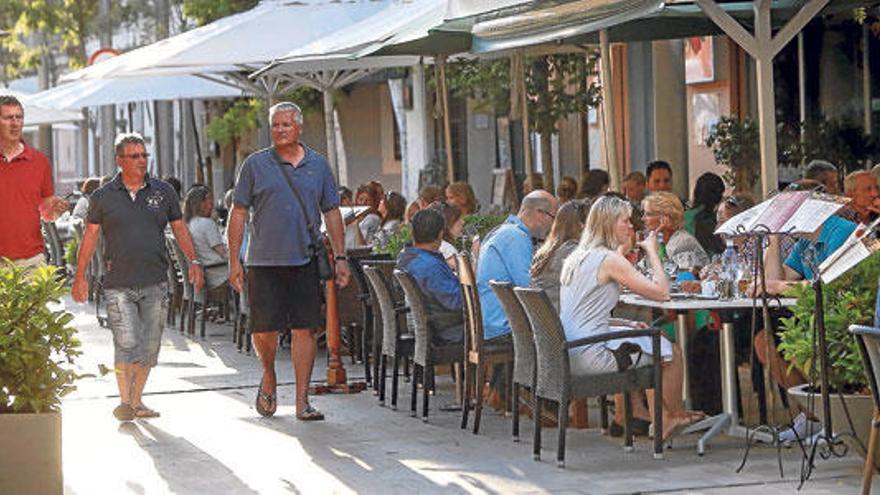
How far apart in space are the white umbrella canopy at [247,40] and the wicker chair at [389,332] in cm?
741

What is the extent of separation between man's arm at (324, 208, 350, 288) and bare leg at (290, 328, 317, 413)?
402mm

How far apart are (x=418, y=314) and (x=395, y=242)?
3158 mm

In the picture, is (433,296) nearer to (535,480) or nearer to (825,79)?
(535,480)

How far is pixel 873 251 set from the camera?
10.6 m

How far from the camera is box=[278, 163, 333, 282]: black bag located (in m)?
14.5

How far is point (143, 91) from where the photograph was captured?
1216 inches

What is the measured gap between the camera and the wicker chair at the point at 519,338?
12.5 m

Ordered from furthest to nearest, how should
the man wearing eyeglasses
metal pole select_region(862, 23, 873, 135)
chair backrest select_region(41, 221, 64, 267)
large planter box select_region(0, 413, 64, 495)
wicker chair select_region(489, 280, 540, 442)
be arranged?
1. chair backrest select_region(41, 221, 64, 267)
2. metal pole select_region(862, 23, 873, 135)
3. the man wearing eyeglasses
4. wicker chair select_region(489, 280, 540, 442)
5. large planter box select_region(0, 413, 64, 495)

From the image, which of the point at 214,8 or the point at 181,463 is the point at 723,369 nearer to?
the point at 181,463

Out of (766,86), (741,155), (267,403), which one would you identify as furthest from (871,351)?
(741,155)

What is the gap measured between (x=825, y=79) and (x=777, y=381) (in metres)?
9.67

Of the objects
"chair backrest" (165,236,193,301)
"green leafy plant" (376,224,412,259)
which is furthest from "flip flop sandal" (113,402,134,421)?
"chair backrest" (165,236,193,301)

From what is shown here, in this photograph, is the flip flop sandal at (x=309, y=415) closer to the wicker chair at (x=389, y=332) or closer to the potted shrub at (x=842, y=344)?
the wicker chair at (x=389, y=332)

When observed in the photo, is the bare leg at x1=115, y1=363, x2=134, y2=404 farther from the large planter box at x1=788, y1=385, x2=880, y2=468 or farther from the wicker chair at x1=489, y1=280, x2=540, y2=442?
the large planter box at x1=788, y1=385, x2=880, y2=468
